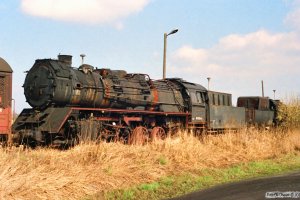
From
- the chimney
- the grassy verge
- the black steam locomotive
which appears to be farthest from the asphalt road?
the chimney

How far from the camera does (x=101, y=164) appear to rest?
8.99 m

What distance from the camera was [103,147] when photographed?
9.67 meters

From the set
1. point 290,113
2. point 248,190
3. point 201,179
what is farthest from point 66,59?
point 290,113

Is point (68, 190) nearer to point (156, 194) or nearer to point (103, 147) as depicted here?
point (156, 194)

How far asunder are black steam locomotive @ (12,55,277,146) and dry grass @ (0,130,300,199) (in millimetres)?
1876

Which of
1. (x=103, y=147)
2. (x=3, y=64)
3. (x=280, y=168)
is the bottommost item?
(x=280, y=168)

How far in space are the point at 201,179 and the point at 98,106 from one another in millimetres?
6154

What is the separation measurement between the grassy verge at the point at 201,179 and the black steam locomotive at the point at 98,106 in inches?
131

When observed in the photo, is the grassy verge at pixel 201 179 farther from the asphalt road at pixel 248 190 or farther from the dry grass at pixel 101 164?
the asphalt road at pixel 248 190

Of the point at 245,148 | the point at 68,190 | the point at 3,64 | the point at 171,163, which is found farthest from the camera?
the point at 245,148

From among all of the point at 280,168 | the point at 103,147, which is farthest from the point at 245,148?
the point at 103,147

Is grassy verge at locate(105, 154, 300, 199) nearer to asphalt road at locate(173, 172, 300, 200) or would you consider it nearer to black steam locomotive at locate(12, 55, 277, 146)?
asphalt road at locate(173, 172, 300, 200)

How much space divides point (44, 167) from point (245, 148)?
351 inches

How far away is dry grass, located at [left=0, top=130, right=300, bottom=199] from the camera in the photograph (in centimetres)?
696
